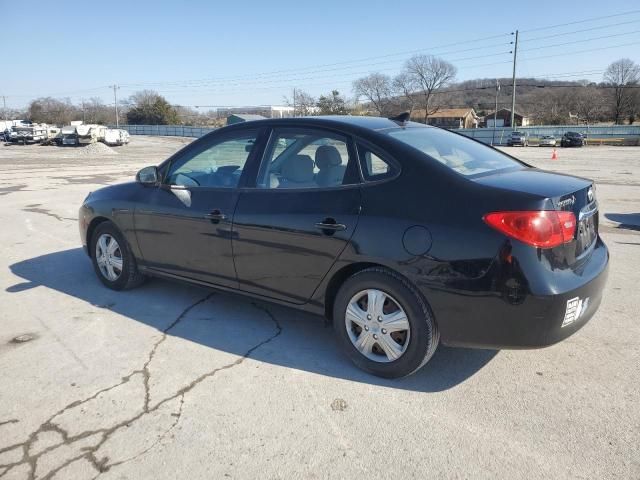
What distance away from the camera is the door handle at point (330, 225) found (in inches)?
128

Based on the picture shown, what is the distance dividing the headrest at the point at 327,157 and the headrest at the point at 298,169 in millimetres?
79

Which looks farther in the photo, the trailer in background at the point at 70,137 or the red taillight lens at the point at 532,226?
the trailer in background at the point at 70,137

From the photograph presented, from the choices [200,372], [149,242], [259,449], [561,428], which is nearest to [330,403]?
[259,449]

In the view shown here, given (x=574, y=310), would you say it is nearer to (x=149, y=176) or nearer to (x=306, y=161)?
(x=306, y=161)

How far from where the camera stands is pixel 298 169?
3715 mm

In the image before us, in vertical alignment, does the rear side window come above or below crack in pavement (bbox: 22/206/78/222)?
above

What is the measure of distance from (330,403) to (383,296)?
724mm

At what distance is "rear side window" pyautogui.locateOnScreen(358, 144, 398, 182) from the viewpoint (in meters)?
3.21

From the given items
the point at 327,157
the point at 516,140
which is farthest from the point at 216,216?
the point at 516,140

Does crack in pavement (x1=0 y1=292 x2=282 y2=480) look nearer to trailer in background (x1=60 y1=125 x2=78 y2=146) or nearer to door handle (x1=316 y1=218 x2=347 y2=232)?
door handle (x1=316 y1=218 x2=347 y2=232)

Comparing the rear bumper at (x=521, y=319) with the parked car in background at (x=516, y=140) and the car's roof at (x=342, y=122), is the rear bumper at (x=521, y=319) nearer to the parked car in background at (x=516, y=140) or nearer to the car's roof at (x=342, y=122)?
the car's roof at (x=342, y=122)

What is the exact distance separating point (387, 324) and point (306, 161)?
1.34 m

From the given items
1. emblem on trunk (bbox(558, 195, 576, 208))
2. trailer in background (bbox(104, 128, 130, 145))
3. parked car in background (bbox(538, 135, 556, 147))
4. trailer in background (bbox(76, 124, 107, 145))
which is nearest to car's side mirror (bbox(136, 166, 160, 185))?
emblem on trunk (bbox(558, 195, 576, 208))

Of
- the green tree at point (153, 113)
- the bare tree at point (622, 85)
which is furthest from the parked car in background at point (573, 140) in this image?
the green tree at point (153, 113)
